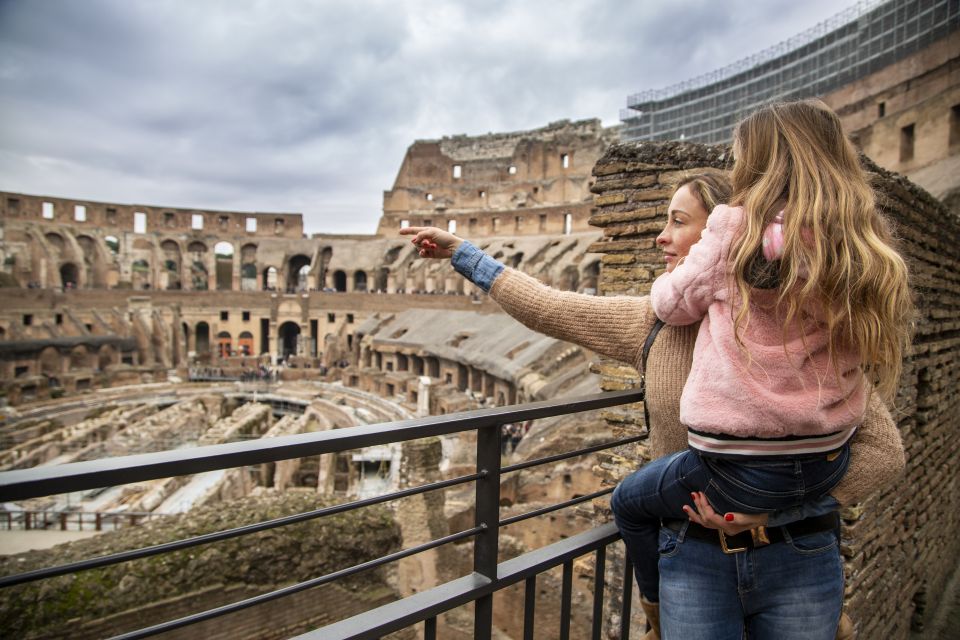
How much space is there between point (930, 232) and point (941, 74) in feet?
55.9

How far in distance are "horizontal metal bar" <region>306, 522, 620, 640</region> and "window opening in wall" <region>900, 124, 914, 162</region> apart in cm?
1825

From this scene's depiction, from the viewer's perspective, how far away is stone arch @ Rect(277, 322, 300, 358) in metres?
40.3

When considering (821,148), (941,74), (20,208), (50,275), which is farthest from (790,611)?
(20,208)

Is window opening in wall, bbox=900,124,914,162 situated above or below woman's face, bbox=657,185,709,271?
above

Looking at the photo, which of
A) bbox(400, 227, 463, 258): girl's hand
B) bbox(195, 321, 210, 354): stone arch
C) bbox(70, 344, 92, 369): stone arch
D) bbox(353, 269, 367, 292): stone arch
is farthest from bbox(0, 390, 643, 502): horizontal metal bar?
bbox(353, 269, 367, 292): stone arch

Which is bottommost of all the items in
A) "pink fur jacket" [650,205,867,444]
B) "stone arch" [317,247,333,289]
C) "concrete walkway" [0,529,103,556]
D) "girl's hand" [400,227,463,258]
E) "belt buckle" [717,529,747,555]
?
"concrete walkway" [0,529,103,556]

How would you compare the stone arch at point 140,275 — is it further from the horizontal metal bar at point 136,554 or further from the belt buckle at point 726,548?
the belt buckle at point 726,548

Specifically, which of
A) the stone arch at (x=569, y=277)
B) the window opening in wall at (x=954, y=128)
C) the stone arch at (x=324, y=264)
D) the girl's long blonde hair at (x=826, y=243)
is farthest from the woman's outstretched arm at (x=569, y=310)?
the stone arch at (x=324, y=264)

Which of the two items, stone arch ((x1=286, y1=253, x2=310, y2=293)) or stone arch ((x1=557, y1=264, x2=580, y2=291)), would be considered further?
stone arch ((x1=286, y1=253, x2=310, y2=293))

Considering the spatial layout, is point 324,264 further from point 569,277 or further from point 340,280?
point 569,277

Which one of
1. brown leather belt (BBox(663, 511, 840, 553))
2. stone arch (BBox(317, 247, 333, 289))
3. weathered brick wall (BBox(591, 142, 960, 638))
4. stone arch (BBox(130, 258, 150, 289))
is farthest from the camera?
stone arch (BBox(317, 247, 333, 289))

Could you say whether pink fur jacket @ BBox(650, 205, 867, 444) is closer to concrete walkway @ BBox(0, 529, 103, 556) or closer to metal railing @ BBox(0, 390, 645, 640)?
metal railing @ BBox(0, 390, 645, 640)

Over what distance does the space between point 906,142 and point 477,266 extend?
18.7 metres

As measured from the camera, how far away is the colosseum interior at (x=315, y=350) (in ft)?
23.2
